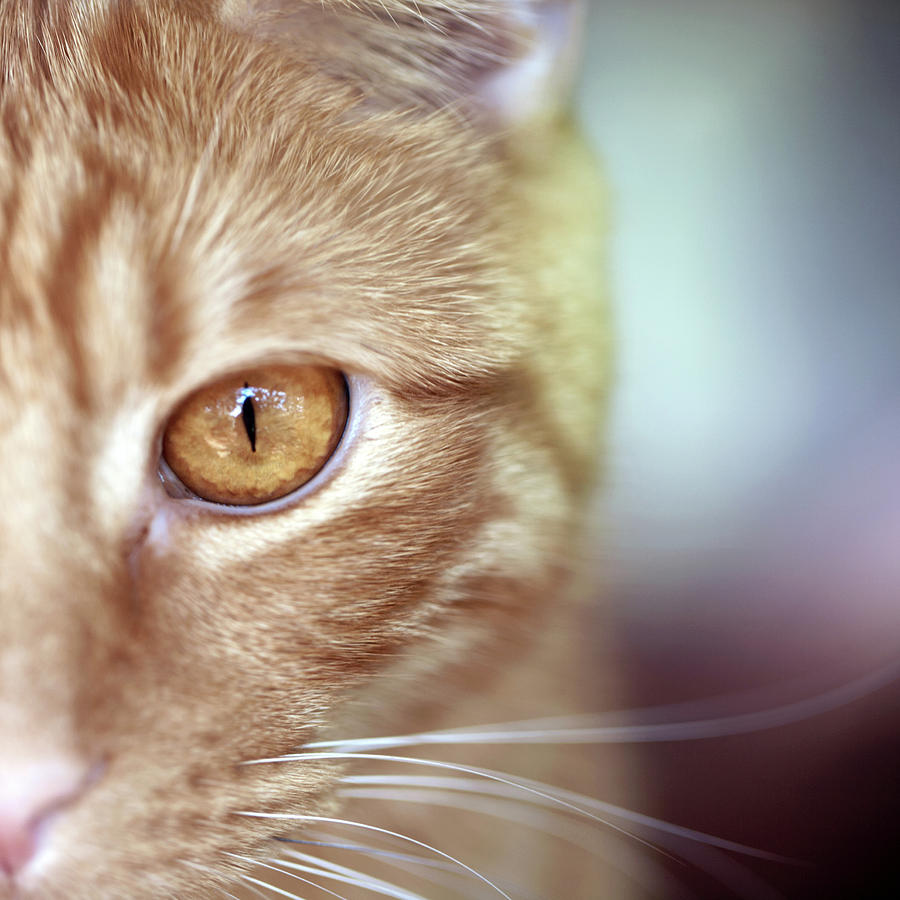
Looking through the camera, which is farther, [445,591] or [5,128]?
[445,591]

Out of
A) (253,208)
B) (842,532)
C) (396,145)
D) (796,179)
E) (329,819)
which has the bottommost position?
(329,819)

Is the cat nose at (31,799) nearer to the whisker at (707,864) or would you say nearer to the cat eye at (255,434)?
the cat eye at (255,434)

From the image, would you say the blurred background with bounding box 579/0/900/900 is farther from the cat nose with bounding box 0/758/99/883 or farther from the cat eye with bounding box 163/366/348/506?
the cat nose with bounding box 0/758/99/883

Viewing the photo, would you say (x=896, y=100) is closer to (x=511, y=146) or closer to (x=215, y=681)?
(x=511, y=146)

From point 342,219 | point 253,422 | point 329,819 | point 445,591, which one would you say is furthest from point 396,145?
point 329,819

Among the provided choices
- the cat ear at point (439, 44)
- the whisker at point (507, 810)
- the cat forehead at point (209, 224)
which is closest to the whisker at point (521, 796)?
the whisker at point (507, 810)

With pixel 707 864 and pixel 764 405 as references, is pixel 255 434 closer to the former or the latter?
pixel 707 864

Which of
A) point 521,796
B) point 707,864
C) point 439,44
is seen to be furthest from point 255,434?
point 707,864

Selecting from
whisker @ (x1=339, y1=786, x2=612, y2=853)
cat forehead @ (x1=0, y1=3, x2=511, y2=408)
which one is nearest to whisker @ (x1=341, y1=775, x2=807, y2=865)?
whisker @ (x1=339, y1=786, x2=612, y2=853)
